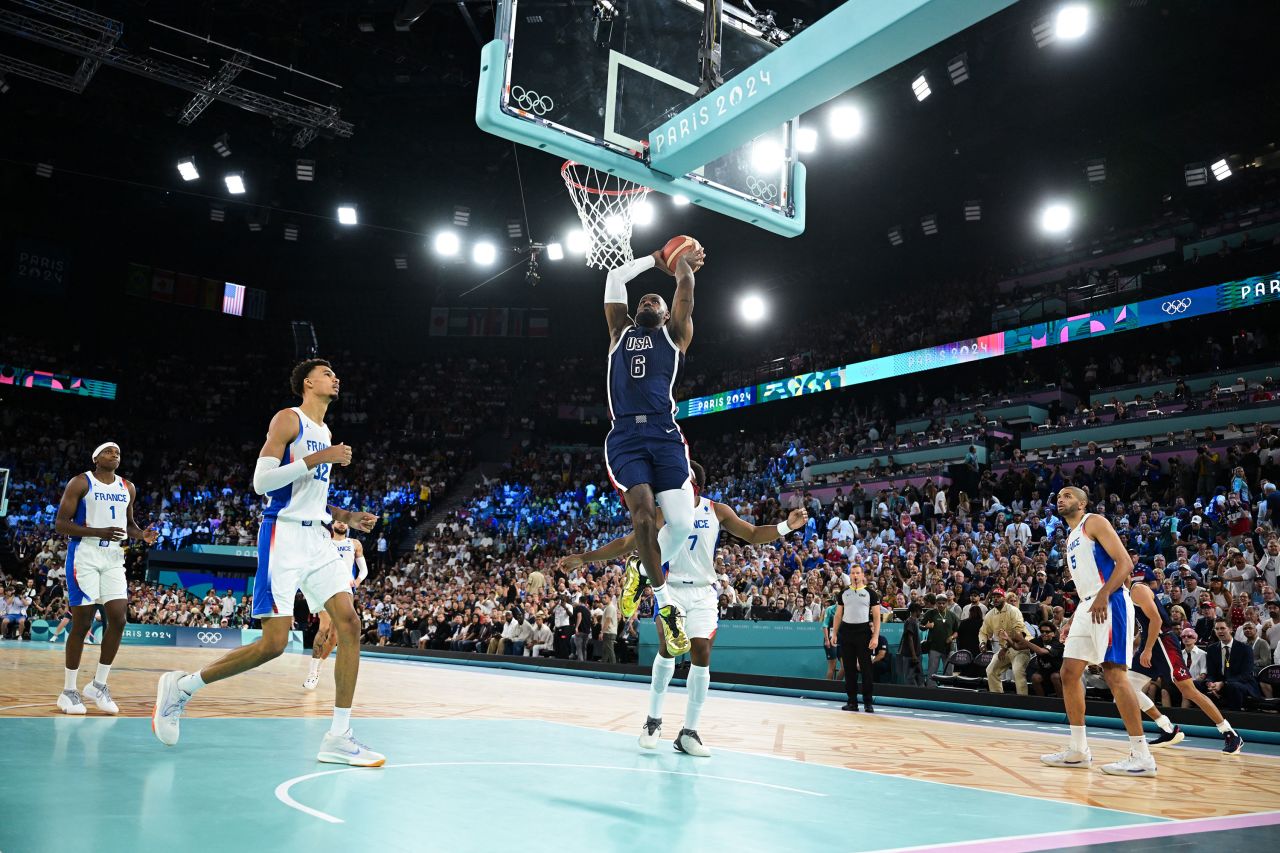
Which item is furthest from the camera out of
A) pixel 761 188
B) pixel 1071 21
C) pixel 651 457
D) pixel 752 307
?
pixel 752 307

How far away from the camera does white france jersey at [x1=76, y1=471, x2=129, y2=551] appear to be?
7293 millimetres

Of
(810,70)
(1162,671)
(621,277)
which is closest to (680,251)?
(621,277)

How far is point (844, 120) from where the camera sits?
19328mm

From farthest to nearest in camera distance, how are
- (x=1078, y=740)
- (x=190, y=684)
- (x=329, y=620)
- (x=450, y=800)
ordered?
(x=329, y=620) → (x=1078, y=740) → (x=190, y=684) → (x=450, y=800)

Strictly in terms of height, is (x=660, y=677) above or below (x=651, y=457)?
below

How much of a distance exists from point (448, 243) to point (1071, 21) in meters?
19.3

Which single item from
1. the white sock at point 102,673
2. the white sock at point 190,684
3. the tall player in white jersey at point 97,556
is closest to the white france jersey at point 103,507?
the tall player in white jersey at point 97,556

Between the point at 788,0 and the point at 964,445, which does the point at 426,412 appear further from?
the point at 788,0

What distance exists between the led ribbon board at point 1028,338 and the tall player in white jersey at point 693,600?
20.4 meters

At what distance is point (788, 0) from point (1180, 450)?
1220cm

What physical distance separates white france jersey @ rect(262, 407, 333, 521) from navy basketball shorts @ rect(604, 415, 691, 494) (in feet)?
5.42

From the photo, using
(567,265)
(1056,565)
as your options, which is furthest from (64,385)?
(1056,565)

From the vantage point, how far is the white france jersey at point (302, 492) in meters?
5.00

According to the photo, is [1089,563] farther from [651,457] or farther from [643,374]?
[643,374]
